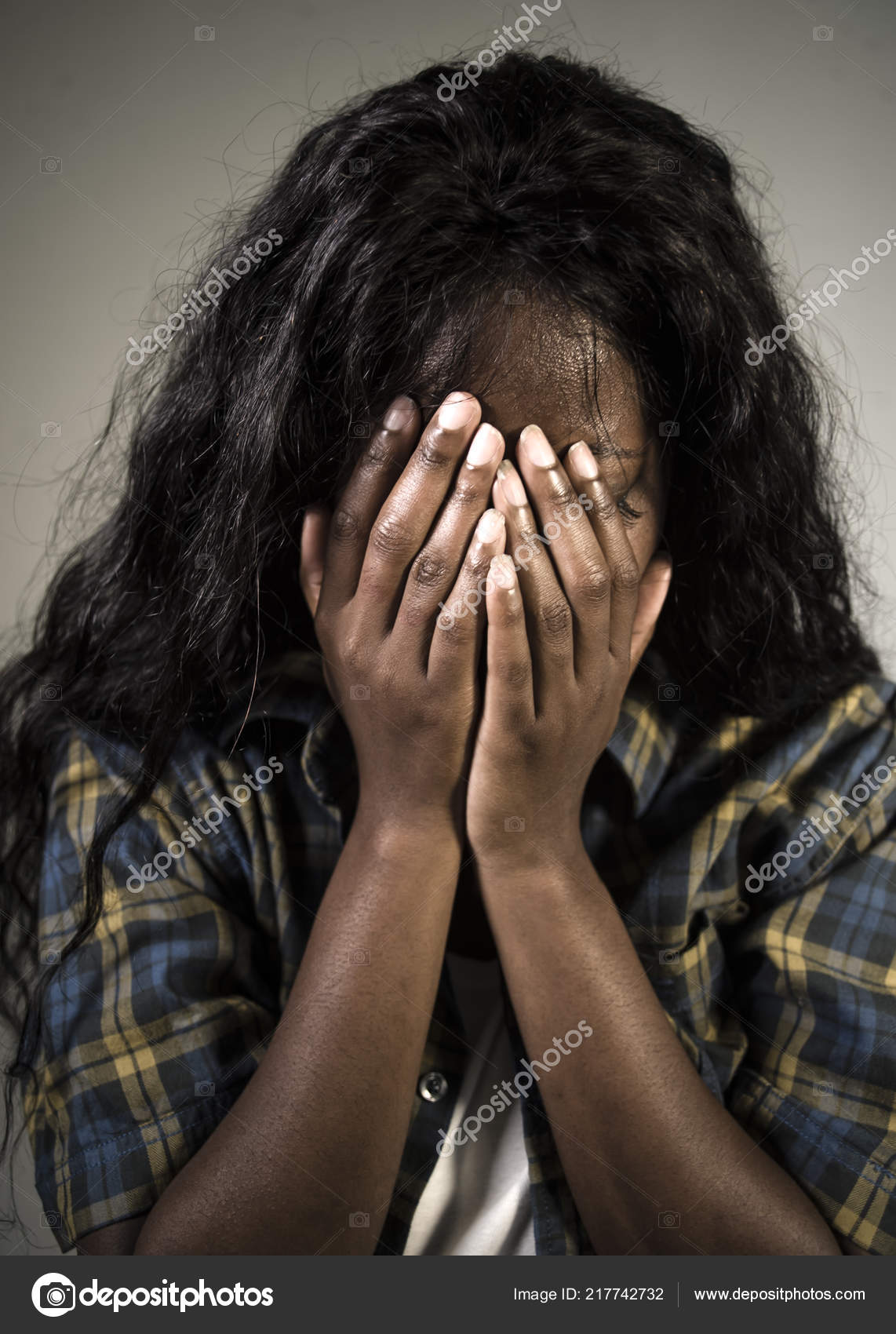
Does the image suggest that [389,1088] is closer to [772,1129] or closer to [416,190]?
[772,1129]

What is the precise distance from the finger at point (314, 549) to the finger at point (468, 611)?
0.14m

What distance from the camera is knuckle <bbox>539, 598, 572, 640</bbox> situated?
32.8 inches

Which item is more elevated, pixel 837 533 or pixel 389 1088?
pixel 837 533

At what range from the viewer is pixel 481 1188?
0.92m

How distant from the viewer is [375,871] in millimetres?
873

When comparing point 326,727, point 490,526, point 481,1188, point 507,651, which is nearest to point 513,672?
point 507,651

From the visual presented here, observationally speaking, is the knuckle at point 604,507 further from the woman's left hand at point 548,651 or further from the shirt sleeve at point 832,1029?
the shirt sleeve at point 832,1029

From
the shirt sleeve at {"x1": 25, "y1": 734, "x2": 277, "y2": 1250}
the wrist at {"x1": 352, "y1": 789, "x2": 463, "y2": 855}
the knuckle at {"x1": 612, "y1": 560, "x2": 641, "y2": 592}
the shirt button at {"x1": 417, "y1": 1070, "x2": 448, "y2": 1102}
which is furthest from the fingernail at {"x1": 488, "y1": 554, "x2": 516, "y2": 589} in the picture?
the shirt button at {"x1": 417, "y1": 1070, "x2": 448, "y2": 1102}

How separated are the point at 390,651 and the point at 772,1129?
56 centimetres

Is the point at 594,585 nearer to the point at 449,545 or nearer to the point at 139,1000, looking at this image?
the point at 449,545

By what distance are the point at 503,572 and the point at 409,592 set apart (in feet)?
0.28

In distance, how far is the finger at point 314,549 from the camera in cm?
91

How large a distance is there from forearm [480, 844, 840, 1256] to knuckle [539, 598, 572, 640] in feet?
0.68

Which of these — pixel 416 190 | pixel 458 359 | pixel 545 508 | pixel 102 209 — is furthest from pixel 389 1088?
pixel 102 209
